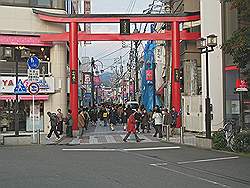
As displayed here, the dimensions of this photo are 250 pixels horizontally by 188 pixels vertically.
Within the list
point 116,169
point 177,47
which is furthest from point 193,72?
point 116,169

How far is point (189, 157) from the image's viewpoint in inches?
640

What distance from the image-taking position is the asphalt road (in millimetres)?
10711

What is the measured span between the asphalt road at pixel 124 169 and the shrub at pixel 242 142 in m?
0.55

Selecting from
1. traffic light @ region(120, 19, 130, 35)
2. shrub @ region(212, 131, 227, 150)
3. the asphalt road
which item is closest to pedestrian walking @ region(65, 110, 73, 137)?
traffic light @ region(120, 19, 130, 35)

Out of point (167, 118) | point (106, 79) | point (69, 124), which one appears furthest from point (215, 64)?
point (106, 79)

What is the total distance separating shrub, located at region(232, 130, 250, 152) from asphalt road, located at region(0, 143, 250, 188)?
0.55 metres

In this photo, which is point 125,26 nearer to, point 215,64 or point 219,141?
point 215,64

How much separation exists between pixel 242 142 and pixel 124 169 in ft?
19.0

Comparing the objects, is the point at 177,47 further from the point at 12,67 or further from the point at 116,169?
the point at 116,169

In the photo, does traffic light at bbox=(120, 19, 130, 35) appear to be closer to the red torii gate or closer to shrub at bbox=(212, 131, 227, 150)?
the red torii gate

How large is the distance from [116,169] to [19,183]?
11.0ft

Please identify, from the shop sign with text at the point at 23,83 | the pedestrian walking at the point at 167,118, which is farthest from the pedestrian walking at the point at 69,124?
the pedestrian walking at the point at 167,118

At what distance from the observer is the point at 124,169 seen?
13.2 meters

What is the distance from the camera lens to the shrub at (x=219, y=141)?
18.0 meters
